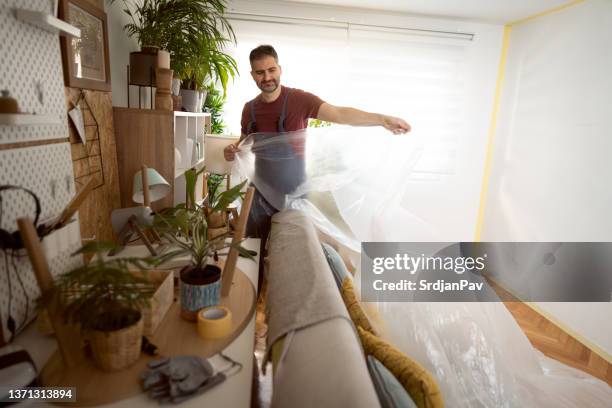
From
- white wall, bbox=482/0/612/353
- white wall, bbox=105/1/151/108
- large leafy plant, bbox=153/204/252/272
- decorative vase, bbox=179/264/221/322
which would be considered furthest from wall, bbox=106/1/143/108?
white wall, bbox=482/0/612/353

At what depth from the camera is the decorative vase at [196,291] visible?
3.20 ft

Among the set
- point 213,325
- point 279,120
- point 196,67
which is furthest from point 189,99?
point 213,325

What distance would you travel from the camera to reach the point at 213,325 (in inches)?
36.0

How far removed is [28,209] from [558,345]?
10.6 feet

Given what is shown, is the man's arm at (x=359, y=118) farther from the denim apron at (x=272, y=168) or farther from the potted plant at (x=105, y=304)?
the potted plant at (x=105, y=304)

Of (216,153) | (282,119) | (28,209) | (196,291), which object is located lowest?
(196,291)

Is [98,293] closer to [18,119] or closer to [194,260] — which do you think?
[194,260]

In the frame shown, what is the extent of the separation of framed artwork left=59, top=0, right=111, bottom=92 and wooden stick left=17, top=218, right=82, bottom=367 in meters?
0.76

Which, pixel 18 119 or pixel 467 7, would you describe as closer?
pixel 18 119

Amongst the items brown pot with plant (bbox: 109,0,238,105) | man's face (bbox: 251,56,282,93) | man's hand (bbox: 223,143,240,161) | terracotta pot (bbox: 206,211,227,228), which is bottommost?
terracotta pot (bbox: 206,211,227,228)

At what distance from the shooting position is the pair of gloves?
28.4 inches

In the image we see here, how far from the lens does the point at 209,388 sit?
754 millimetres

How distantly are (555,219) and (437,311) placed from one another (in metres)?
2.04

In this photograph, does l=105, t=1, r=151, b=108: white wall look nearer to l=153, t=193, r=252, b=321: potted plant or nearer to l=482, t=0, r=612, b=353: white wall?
l=153, t=193, r=252, b=321: potted plant
